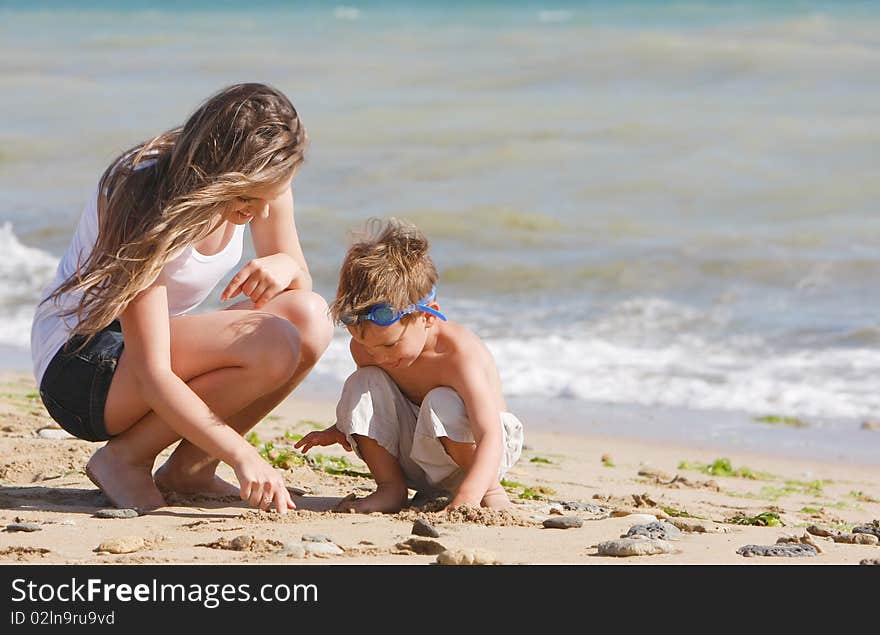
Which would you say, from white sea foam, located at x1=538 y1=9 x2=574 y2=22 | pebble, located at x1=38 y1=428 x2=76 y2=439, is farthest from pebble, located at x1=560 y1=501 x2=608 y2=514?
white sea foam, located at x1=538 y1=9 x2=574 y2=22

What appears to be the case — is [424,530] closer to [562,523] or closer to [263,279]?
[562,523]

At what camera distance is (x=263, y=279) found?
3.56m

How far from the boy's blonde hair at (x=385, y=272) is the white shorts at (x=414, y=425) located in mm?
245

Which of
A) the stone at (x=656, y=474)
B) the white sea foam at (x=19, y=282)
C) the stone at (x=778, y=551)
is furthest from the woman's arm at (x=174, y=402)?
the white sea foam at (x=19, y=282)

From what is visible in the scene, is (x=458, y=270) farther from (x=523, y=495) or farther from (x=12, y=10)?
(x=12, y=10)

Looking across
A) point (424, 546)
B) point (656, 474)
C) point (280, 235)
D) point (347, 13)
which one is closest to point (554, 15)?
point (347, 13)

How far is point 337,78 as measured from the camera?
18.7m

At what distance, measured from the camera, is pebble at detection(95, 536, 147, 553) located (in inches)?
117

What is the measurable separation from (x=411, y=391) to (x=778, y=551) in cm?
113

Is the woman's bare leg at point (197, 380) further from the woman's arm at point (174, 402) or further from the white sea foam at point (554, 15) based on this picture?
the white sea foam at point (554, 15)

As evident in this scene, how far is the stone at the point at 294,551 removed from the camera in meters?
2.94

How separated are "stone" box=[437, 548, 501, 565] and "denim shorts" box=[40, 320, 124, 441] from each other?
1.16 metres

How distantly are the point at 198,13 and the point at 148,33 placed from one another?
9394 mm
